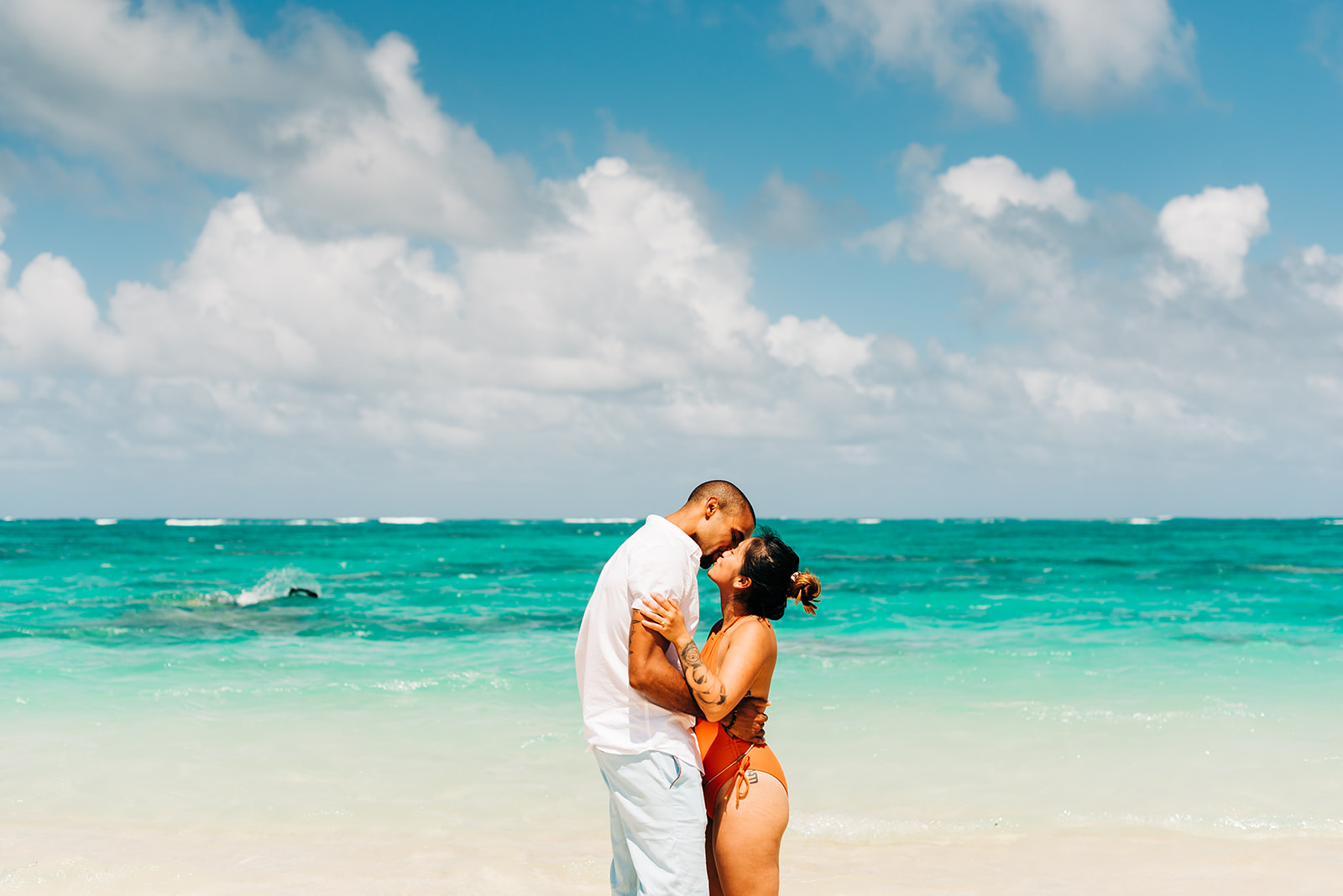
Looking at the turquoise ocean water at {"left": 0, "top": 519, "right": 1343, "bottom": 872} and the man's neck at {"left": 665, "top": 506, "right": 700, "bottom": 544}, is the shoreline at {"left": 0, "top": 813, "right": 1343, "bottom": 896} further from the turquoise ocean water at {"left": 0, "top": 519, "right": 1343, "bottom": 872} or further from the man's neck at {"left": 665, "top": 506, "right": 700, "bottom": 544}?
the man's neck at {"left": 665, "top": 506, "right": 700, "bottom": 544}

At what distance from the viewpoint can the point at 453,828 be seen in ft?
20.9

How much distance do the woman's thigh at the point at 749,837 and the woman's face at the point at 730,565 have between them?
30.6 inches

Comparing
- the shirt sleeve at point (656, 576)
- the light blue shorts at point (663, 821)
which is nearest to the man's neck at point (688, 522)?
the shirt sleeve at point (656, 576)

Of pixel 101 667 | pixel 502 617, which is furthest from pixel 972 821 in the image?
pixel 502 617

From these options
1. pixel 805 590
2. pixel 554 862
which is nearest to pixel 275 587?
pixel 554 862

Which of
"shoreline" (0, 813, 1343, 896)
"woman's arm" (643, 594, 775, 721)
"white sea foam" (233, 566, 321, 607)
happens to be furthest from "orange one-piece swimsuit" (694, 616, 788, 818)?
"white sea foam" (233, 566, 321, 607)

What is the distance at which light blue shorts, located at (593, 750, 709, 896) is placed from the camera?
3161 mm

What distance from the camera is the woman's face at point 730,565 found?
354cm

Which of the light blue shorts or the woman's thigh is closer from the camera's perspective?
the light blue shorts

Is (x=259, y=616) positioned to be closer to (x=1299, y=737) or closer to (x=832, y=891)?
(x=832, y=891)

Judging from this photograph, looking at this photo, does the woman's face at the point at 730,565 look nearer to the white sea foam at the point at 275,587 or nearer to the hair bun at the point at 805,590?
the hair bun at the point at 805,590

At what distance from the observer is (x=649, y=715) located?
3.18 metres

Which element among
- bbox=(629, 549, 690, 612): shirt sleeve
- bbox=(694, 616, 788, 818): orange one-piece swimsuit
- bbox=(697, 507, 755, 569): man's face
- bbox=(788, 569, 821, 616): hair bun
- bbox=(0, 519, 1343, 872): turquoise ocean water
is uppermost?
bbox=(697, 507, 755, 569): man's face

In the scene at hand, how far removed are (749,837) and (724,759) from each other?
30 centimetres
